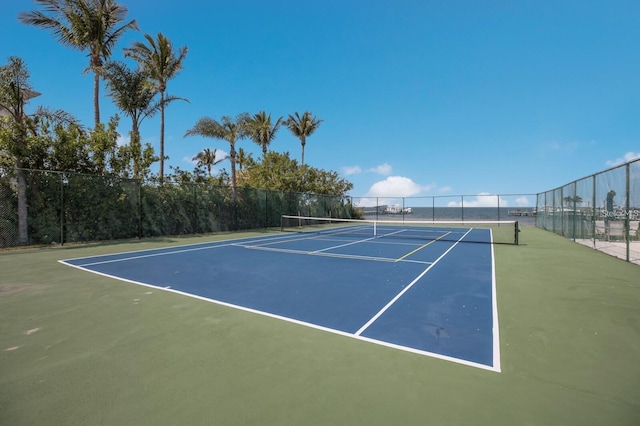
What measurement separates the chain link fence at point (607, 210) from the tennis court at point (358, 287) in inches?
144

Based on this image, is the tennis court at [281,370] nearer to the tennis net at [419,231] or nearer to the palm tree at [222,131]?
the tennis net at [419,231]

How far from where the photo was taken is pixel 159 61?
1938 cm

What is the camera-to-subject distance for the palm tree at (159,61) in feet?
63.0

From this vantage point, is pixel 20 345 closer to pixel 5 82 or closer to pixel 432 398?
pixel 432 398

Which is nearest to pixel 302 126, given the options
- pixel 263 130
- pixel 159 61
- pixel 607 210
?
pixel 263 130

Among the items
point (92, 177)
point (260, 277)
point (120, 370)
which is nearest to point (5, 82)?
point (92, 177)

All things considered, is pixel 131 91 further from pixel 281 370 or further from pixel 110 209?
pixel 281 370

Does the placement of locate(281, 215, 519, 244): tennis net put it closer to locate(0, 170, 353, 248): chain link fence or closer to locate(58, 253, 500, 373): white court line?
locate(0, 170, 353, 248): chain link fence

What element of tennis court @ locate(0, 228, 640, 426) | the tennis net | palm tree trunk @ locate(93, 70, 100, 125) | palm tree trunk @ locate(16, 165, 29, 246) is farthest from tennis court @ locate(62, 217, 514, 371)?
palm tree trunk @ locate(93, 70, 100, 125)

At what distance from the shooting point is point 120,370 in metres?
3.00

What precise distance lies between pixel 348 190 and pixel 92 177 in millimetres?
25714

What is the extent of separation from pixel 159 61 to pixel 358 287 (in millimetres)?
20288

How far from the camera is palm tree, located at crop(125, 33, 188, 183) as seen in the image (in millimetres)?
19203

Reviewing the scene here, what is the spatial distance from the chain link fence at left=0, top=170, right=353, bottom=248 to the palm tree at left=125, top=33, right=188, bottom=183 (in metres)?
3.44
